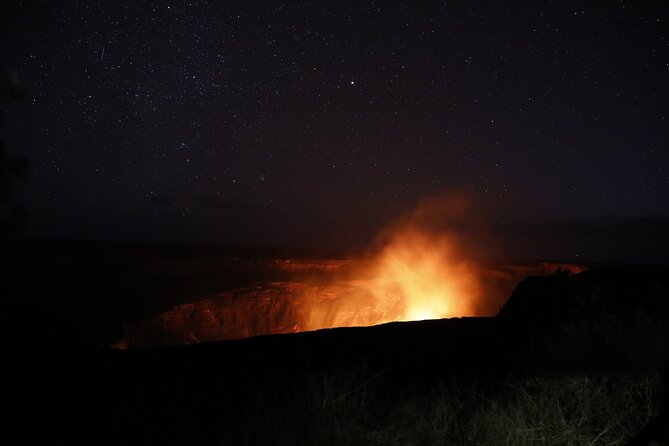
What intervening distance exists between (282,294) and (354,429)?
22.9 m

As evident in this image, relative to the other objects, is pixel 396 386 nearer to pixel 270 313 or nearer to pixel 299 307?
pixel 270 313

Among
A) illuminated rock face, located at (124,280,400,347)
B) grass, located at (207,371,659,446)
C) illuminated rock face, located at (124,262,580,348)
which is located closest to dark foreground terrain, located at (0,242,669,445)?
grass, located at (207,371,659,446)

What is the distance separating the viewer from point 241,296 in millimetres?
24812

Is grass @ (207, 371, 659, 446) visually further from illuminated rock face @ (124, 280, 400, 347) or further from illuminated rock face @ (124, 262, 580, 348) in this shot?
illuminated rock face @ (124, 262, 580, 348)

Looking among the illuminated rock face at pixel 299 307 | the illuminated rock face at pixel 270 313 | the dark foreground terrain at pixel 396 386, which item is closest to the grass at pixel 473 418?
the dark foreground terrain at pixel 396 386

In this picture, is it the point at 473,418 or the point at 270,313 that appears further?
the point at 270,313

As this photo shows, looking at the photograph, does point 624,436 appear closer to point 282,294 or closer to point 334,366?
point 334,366

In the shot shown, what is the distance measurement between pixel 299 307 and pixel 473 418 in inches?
895

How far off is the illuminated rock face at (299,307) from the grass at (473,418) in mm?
20025

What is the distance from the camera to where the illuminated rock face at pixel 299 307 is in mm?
23125

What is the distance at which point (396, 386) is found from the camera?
5.35 m

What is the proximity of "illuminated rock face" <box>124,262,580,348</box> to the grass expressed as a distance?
20.0 meters

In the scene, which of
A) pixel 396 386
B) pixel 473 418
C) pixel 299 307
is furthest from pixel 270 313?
pixel 473 418

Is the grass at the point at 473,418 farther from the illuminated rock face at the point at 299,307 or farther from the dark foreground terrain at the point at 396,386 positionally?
the illuminated rock face at the point at 299,307
